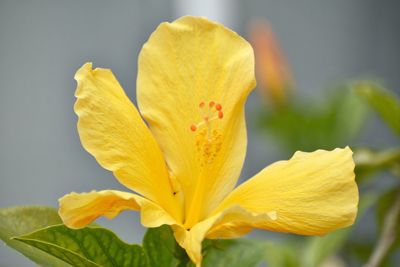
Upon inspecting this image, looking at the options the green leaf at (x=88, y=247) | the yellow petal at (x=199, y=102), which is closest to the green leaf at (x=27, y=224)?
the green leaf at (x=88, y=247)

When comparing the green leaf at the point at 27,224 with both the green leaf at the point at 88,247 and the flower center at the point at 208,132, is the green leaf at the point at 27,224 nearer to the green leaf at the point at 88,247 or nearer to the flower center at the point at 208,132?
the green leaf at the point at 88,247

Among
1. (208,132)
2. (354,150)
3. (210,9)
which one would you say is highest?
(208,132)

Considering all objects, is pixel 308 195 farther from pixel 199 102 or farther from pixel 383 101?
pixel 383 101

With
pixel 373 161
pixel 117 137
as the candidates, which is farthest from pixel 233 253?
pixel 373 161

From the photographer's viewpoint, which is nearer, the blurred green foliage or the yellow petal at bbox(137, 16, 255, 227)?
the yellow petal at bbox(137, 16, 255, 227)

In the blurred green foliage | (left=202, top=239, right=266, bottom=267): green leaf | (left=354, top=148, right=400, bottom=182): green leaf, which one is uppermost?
(left=202, top=239, right=266, bottom=267): green leaf

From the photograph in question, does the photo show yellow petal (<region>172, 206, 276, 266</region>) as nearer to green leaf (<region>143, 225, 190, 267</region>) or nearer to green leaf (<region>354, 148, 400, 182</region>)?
green leaf (<region>143, 225, 190, 267</region>)

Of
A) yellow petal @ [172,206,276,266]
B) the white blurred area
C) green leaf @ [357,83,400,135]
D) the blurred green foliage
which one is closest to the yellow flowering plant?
yellow petal @ [172,206,276,266]
